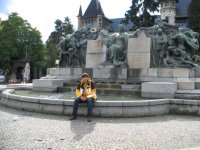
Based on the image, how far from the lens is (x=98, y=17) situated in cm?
9575

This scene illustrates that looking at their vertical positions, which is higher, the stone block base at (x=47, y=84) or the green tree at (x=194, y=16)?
the green tree at (x=194, y=16)

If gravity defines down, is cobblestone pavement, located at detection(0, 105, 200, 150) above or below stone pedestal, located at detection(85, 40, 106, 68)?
below

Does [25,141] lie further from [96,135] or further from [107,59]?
[107,59]

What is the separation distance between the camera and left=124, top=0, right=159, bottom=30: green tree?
1719 inches

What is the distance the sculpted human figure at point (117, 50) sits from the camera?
15188mm

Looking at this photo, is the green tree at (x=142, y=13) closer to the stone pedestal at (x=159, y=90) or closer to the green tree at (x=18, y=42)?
the green tree at (x=18, y=42)

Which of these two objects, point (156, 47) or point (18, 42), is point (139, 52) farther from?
point (18, 42)

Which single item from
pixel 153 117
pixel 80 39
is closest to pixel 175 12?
pixel 80 39

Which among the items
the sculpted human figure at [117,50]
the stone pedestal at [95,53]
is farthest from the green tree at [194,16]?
the sculpted human figure at [117,50]

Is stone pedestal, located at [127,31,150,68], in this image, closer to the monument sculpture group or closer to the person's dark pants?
the monument sculpture group

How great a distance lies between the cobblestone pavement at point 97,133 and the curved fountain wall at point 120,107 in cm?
27

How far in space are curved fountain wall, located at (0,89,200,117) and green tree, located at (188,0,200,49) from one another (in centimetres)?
4071

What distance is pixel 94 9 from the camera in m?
98.0

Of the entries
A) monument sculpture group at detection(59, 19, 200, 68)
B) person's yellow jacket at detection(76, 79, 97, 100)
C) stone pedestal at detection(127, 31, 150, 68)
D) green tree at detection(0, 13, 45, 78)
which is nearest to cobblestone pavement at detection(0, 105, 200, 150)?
person's yellow jacket at detection(76, 79, 97, 100)
